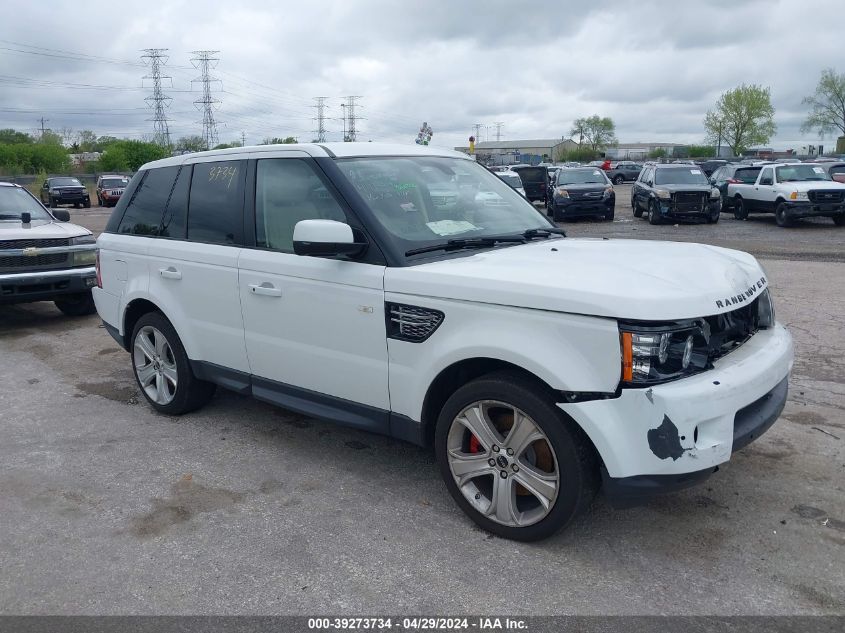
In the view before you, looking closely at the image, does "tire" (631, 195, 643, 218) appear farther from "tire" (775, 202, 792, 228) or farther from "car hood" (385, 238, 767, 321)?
"car hood" (385, 238, 767, 321)

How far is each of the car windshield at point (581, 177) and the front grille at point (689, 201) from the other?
2819mm

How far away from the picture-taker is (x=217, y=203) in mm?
4758

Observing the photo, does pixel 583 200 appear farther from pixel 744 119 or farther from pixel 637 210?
pixel 744 119

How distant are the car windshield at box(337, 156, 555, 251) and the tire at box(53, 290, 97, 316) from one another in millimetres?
6287

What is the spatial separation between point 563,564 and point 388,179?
2.29 meters

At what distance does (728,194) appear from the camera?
22.9 metres

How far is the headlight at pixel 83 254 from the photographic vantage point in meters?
8.73

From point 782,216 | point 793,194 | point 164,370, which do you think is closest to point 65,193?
point 782,216

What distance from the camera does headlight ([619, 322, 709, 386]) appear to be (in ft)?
9.50

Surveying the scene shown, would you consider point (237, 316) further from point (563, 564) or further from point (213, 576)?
point (563, 564)

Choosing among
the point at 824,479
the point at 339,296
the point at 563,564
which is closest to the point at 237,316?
the point at 339,296

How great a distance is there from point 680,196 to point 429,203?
18.0 metres

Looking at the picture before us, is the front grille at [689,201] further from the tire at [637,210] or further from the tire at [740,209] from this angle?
the tire at [637,210]

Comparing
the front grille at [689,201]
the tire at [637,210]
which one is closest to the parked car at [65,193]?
the tire at [637,210]
